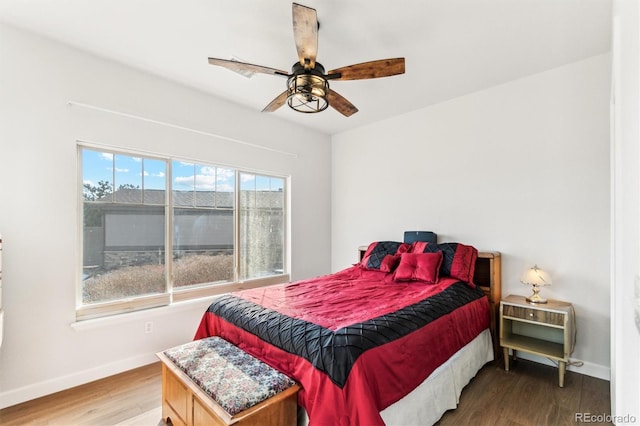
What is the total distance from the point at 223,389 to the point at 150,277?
202 cm

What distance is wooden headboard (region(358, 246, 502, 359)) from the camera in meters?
2.95

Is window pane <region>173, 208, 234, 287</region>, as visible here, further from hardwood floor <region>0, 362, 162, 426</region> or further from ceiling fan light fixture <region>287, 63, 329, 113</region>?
ceiling fan light fixture <region>287, 63, 329, 113</region>

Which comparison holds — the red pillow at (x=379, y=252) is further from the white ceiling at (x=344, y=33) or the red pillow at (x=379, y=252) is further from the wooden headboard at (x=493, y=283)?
the white ceiling at (x=344, y=33)

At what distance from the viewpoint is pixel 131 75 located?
2.87 m

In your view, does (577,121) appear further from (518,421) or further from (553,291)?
(518,421)

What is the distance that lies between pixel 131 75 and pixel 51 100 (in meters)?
0.70

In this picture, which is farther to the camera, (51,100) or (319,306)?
(51,100)

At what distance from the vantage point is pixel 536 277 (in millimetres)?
2670

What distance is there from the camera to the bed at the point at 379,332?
4.96ft

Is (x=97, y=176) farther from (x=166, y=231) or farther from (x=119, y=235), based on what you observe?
(x=166, y=231)

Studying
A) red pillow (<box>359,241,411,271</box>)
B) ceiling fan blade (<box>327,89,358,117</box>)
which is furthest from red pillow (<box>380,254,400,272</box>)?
ceiling fan blade (<box>327,89,358,117</box>)

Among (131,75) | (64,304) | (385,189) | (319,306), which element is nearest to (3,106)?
(131,75)

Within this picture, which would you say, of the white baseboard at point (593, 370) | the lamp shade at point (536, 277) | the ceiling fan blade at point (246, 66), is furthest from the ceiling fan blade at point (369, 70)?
the white baseboard at point (593, 370)

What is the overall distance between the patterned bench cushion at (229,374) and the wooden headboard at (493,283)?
2338 mm
